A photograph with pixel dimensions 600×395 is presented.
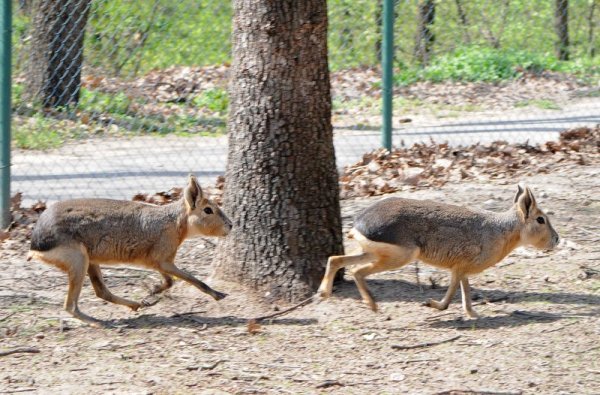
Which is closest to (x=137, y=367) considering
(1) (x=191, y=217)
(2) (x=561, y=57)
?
(1) (x=191, y=217)

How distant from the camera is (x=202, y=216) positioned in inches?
248

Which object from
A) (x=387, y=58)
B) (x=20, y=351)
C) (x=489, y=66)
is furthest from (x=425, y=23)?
(x=20, y=351)

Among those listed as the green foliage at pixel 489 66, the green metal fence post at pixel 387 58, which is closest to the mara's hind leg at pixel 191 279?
the green metal fence post at pixel 387 58

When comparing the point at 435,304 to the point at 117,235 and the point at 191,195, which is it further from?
the point at 117,235

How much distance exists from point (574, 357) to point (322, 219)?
70.6 inches

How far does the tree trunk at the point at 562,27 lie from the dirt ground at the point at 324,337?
7.48 m

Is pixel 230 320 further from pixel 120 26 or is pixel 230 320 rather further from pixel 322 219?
pixel 120 26

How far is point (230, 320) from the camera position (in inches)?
236

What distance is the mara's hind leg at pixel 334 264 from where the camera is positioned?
602cm

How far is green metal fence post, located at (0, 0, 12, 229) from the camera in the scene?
7.38 metres

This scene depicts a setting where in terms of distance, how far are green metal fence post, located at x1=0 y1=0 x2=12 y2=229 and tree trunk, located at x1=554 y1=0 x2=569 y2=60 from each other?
8.58m

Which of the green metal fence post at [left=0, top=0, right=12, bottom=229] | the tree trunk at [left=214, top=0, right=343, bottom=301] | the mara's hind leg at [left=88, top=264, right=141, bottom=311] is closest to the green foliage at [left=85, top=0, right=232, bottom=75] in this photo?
the green metal fence post at [left=0, top=0, right=12, bottom=229]

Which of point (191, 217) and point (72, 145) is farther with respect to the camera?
point (72, 145)

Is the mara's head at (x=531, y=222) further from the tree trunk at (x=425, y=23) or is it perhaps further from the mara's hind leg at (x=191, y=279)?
the tree trunk at (x=425, y=23)
